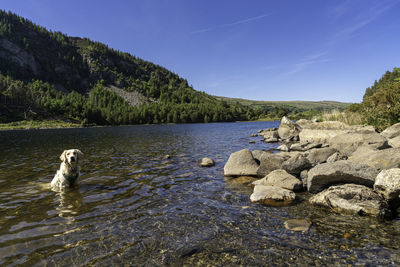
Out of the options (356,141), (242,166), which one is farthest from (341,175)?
(356,141)

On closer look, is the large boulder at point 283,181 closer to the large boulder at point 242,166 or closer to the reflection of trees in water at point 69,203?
the large boulder at point 242,166

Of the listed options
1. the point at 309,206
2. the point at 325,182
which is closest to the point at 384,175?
the point at 325,182

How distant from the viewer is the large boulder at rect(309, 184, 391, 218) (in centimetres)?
592

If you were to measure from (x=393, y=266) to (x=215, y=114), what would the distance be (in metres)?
190

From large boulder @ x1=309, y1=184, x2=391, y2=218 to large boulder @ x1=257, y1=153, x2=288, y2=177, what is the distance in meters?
4.02

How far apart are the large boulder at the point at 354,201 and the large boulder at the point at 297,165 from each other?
3.17 meters

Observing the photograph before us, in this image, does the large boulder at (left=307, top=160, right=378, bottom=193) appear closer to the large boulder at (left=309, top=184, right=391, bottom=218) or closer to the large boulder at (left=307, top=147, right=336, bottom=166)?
the large boulder at (left=309, top=184, right=391, bottom=218)

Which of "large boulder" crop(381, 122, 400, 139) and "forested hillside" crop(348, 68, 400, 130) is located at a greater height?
"forested hillside" crop(348, 68, 400, 130)

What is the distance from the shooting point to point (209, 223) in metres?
5.97

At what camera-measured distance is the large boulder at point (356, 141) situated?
11172 millimetres

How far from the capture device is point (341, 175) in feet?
24.0

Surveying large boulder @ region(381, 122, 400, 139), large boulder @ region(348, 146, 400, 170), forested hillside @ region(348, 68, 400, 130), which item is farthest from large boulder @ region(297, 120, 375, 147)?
large boulder @ region(348, 146, 400, 170)

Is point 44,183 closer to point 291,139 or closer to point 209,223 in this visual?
point 209,223

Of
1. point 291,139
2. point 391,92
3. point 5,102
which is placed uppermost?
point 5,102
